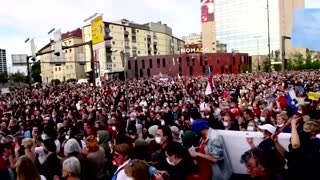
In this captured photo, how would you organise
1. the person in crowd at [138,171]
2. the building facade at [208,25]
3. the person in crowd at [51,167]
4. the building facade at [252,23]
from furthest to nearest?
the building facade at [208,25] → the building facade at [252,23] → the person in crowd at [51,167] → the person in crowd at [138,171]

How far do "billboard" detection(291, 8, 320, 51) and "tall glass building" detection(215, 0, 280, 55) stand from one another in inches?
5461

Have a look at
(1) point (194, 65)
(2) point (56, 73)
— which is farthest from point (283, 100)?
(2) point (56, 73)

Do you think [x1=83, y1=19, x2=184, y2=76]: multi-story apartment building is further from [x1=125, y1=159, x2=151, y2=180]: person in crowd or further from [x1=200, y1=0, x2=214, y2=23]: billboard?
[x1=125, y1=159, x2=151, y2=180]: person in crowd

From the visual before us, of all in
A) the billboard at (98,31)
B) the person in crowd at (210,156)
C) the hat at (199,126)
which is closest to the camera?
the person in crowd at (210,156)

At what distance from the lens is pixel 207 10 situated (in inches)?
5861

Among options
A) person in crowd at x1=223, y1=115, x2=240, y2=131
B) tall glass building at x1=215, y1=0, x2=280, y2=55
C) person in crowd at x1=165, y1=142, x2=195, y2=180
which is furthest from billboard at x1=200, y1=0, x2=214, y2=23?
person in crowd at x1=165, y1=142, x2=195, y2=180

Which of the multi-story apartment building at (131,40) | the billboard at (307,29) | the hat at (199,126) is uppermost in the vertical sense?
the multi-story apartment building at (131,40)

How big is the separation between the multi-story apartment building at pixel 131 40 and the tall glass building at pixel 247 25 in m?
17.7

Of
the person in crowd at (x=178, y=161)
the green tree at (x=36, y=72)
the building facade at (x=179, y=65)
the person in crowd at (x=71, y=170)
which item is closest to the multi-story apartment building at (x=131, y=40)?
the building facade at (x=179, y=65)

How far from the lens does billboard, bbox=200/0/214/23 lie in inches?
5723

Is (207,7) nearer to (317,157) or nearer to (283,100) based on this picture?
(283,100)

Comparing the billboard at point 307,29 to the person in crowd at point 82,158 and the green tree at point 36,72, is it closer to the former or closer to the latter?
the person in crowd at point 82,158

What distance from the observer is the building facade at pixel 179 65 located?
119 metres

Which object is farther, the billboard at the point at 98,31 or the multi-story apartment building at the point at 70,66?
the multi-story apartment building at the point at 70,66
